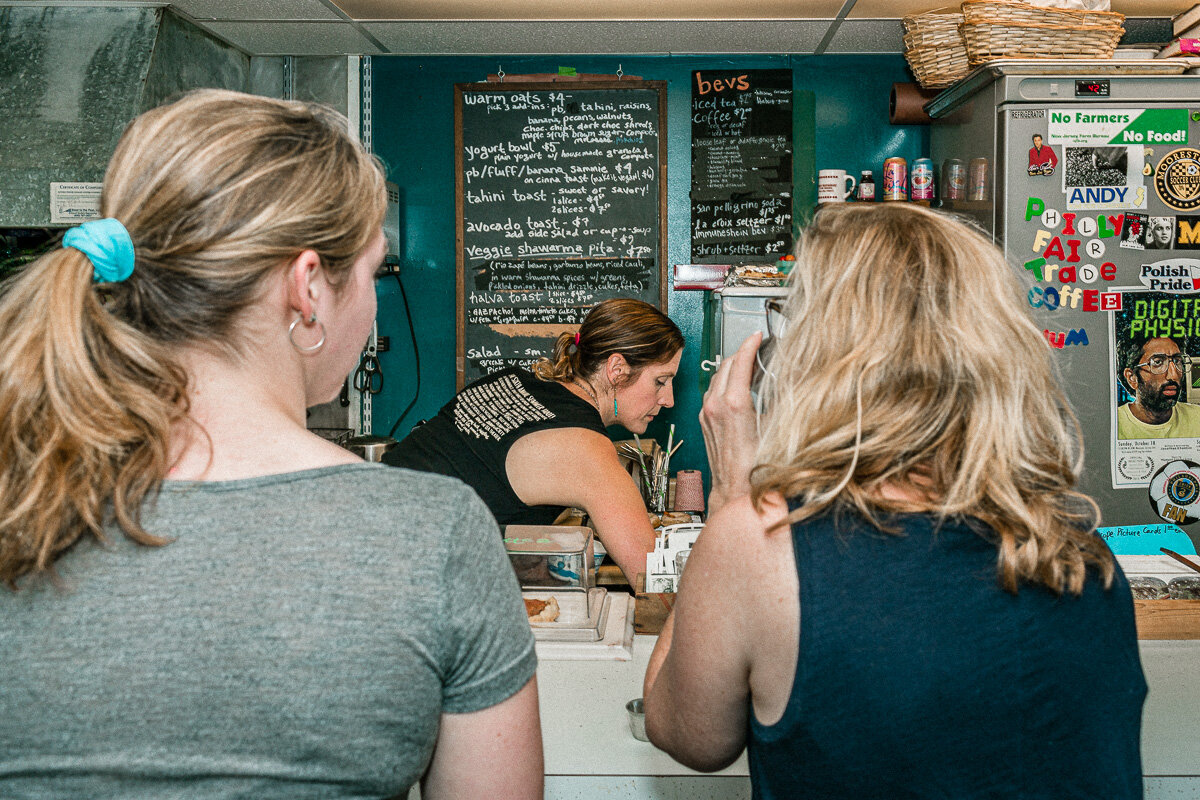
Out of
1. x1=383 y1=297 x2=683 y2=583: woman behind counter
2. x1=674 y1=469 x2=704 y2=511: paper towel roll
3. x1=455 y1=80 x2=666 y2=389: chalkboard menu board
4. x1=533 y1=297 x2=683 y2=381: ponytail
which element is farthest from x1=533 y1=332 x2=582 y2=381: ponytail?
x1=455 y1=80 x2=666 y2=389: chalkboard menu board

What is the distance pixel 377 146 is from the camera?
13.0 feet

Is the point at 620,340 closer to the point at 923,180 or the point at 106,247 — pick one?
the point at 923,180

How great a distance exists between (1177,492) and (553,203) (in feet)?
8.34

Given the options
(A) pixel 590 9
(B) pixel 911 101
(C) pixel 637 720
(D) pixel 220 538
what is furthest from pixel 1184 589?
(A) pixel 590 9

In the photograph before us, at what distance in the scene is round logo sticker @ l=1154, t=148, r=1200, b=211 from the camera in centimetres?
287

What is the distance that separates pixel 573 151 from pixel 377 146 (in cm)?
86

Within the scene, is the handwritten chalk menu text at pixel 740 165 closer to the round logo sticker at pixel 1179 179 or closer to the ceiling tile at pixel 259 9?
the round logo sticker at pixel 1179 179

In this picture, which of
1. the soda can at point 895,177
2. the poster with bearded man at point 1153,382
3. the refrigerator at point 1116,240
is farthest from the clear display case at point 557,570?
the soda can at point 895,177

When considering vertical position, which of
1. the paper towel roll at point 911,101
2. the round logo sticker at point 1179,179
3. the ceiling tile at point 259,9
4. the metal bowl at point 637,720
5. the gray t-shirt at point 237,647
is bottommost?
the metal bowl at point 637,720

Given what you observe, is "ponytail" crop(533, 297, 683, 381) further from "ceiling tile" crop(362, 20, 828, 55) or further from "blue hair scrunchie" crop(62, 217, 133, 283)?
"blue hair scrunchie" crop(62, 217, 133, 283)

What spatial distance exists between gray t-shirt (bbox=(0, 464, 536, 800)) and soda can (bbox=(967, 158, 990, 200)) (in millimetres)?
2827

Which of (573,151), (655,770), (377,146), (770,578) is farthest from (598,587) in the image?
(377,146)

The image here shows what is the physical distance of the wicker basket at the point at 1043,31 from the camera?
2932 mm

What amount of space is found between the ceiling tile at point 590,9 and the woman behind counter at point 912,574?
251 cm
